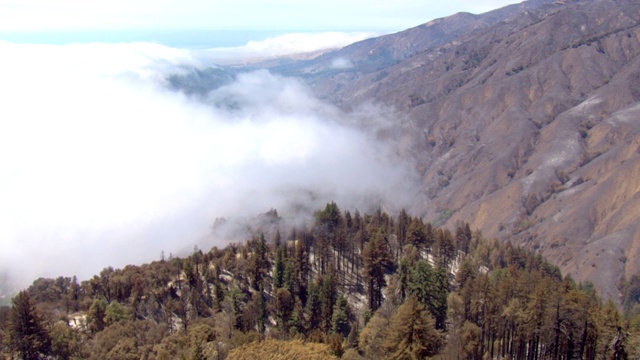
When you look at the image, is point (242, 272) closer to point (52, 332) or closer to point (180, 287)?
point (180, 287)

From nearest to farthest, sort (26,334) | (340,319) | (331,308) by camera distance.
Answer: (26,334), (340,319), (331,308)

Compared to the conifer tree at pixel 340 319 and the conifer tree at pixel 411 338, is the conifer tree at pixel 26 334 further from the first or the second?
the conifer tree at pixel 340 319

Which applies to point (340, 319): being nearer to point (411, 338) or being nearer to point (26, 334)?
point (411, 338)

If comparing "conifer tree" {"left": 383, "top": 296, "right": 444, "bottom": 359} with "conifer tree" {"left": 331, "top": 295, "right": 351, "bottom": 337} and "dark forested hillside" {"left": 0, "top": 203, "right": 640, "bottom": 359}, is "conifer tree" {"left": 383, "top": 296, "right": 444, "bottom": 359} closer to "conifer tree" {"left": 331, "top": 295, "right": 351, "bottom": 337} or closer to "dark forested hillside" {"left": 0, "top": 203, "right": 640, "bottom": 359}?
"dark forested hillside" {"left": 0, "top": 203, "right": 640, "bottom": 359}

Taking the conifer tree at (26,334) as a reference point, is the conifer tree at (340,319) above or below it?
below

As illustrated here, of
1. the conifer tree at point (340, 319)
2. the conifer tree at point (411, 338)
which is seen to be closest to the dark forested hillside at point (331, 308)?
the conifer tree at point (411, 338)

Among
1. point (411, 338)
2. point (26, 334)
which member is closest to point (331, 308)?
point (411, 338)

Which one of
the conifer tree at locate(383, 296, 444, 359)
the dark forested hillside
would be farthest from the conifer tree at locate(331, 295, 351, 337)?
the conifer tree at locate(383, 296, 444, 359)

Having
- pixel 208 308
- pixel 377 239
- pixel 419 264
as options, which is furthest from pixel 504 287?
pixel 208 308
